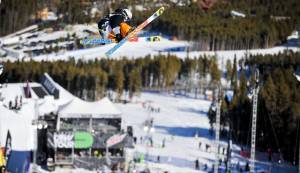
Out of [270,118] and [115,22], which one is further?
[270,118]

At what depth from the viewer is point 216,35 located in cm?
7144

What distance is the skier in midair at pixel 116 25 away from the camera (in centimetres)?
1288

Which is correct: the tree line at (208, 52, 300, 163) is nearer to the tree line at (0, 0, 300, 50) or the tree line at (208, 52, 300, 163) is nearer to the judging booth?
the judging booth

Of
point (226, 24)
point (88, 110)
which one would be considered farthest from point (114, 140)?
point (226, 24)

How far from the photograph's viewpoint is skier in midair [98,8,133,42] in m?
12.9

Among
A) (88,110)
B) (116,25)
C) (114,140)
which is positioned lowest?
(114,140)

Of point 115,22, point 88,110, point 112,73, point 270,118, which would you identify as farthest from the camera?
point 112,73

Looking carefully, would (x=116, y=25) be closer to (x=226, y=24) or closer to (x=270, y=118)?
(x=270, y=118)

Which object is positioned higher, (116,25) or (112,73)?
(116,25)

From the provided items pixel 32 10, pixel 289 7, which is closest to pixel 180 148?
pixel 32 10

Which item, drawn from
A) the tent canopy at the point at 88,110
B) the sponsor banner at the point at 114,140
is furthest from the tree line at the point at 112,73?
the sponsor banner at the point at 114,140

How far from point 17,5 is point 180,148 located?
45049 millimetres

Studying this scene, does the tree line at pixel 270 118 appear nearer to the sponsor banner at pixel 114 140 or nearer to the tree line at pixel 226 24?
the sponsor banner at pixel 114 140

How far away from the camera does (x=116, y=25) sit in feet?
42.9
